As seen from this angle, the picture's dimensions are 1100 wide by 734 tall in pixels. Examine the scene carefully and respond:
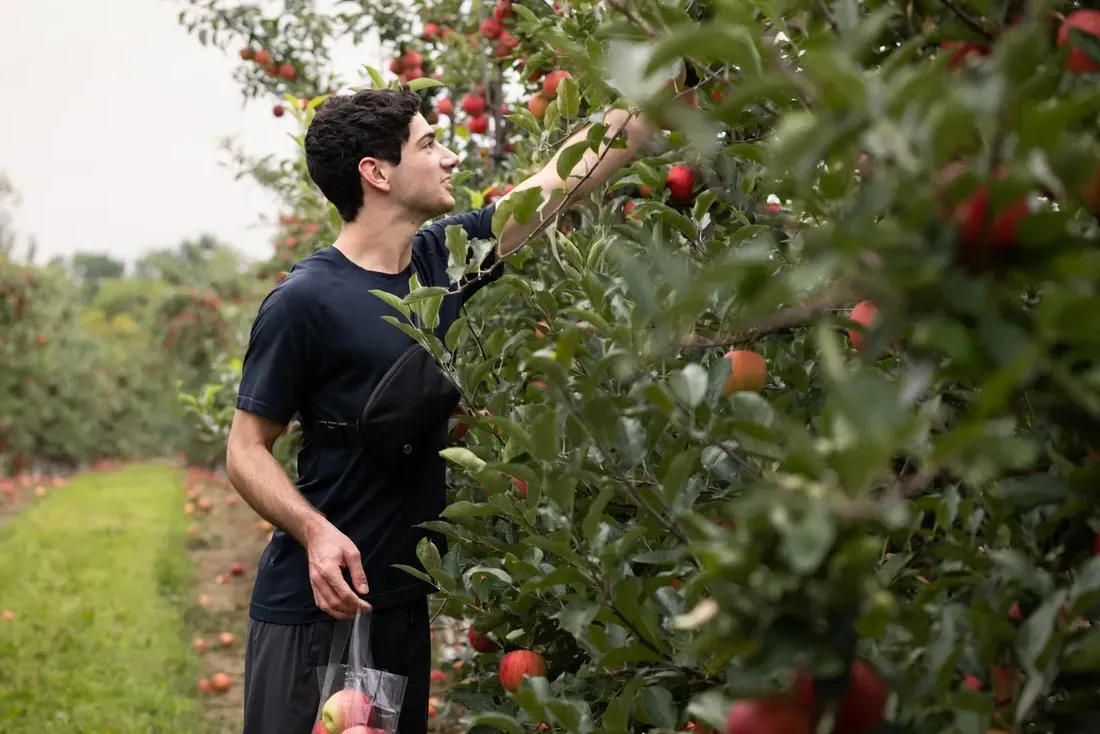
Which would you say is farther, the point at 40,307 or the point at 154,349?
the point at 154,349

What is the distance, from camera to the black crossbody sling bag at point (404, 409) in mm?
2287

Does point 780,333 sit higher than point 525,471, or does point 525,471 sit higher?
point 780,333

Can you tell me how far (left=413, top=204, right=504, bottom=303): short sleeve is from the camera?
2545 mm

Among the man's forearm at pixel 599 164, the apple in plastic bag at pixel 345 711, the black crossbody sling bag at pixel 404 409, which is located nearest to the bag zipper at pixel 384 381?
the black crossbody sling bag at pixel 404 409

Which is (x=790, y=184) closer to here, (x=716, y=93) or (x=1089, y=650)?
(x=1089, y=650)

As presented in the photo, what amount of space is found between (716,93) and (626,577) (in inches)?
35.2

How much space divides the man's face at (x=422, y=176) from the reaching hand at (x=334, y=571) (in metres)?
0.80

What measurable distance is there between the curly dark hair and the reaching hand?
0.82 meters

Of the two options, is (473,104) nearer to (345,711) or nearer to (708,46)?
(345,711)

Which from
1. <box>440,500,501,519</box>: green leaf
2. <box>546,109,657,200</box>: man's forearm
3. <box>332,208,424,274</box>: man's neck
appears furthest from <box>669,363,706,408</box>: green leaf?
<box>332,208,424,274</box>: man's neck

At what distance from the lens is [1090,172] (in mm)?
786

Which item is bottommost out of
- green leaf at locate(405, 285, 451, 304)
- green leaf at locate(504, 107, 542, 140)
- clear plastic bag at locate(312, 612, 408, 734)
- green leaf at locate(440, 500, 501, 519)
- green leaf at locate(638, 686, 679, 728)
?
clear plastic bag at locate(312, 612, 408, 734)

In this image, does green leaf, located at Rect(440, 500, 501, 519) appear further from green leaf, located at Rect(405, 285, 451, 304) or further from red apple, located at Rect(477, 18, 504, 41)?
red apple, located at Rect(477, 18, 504, 41)

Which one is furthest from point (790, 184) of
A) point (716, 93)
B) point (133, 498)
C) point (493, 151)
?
point (133, 498)
